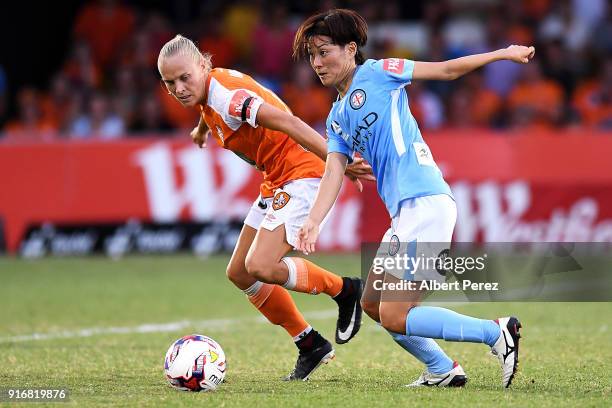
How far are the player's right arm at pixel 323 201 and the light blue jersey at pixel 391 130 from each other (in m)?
0.18

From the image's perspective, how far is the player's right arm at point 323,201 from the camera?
223 inches

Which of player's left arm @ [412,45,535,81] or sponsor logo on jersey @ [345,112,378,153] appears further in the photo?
sponsor logo on jersey @ [345,112,378,153]

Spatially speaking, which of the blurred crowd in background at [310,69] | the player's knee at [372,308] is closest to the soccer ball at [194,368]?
the player's knee at [372,308]

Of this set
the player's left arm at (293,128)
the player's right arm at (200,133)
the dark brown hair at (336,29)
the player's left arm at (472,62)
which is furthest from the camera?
the player's right arm at (200,133)

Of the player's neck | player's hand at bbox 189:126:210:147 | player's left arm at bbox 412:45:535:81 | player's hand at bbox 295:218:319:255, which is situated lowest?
player's hand at bbox 295:218:319:255

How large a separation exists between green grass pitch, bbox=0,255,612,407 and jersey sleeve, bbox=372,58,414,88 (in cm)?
162

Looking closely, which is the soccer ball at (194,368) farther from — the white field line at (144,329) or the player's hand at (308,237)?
the white field line at (144,329)

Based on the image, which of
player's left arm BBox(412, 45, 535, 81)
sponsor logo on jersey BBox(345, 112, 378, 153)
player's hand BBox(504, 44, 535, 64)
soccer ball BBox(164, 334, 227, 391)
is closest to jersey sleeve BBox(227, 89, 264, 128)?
sponsor logo on jersey BBox(345, 112, 378, 153)

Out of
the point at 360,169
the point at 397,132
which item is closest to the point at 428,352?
the point at 360,169

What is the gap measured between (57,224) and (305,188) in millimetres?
8394

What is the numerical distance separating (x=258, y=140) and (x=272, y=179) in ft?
0.84

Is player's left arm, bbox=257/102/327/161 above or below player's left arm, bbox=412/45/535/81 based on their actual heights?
below

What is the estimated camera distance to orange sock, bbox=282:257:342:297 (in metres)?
6.63

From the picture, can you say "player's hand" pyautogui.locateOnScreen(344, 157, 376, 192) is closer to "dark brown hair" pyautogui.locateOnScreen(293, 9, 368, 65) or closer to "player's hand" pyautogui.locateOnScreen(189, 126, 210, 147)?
"dark brown hair" pyautogui.locateOnScreen(293, 9, 368, 65)
